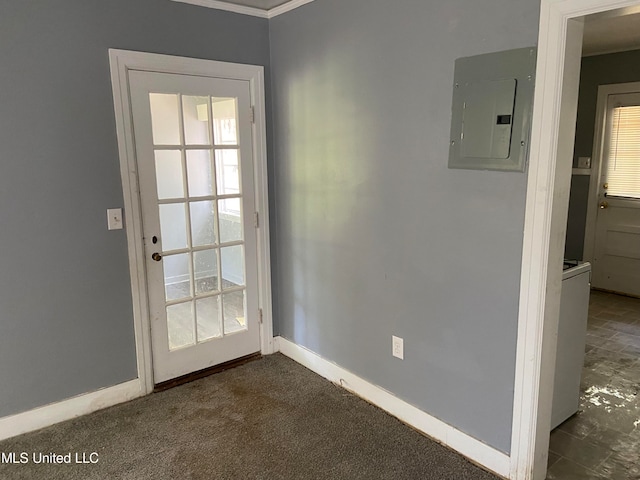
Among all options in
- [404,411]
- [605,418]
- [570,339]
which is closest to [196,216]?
[404,411]

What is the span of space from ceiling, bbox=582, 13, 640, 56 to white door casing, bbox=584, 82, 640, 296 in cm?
38

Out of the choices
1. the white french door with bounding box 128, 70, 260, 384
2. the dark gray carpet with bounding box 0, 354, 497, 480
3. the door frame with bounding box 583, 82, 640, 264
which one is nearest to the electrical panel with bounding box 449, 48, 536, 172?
the dark gray carpet with bounding box 0, 354, 497, 480

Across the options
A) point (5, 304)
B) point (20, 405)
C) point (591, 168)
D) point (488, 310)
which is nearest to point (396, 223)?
point (488, 310)

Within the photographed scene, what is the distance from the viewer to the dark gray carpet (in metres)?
2.15

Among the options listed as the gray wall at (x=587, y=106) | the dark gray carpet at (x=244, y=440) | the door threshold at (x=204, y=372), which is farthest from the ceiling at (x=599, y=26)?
the door threshold at (x=204, y=372)

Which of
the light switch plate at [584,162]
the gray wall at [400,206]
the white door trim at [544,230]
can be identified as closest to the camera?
the white door trim at [544,230]

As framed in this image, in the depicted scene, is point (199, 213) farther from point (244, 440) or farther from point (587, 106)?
point (587, 106)

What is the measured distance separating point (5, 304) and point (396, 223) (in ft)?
6.87

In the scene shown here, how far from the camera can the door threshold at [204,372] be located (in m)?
2.93

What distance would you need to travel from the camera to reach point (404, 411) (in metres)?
2.54

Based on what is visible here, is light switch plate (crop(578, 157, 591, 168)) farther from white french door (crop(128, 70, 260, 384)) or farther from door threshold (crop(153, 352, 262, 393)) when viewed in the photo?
door threshold (crop(153, 352, 262, 393))

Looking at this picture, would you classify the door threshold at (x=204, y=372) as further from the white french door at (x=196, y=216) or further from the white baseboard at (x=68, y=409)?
the white baseboard at (x=68, y=409)

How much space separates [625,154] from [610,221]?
698mm

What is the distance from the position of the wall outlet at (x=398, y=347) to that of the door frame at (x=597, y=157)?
349 centimetres
